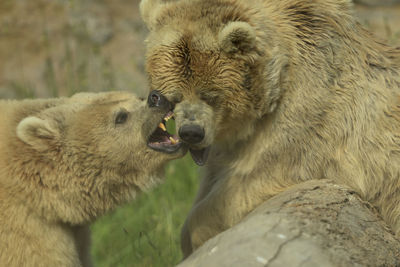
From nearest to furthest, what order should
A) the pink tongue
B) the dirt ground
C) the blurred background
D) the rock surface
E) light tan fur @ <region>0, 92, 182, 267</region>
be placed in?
the rock surface, light tan fur @ <region>0, 92, 182, 267</region>, the pink tongue, the blurred background, the dirt ground

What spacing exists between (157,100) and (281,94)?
86cm

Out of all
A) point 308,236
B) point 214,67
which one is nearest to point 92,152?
point 214,67

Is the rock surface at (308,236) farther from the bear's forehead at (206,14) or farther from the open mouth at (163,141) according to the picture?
the bear's forehead at (206,14)

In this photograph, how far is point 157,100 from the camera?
4.97 metres

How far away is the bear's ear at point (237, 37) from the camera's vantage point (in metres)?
4.71

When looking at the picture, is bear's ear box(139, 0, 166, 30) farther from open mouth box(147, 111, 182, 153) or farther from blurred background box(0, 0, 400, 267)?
blurred background box(0, 0, 400, 267)

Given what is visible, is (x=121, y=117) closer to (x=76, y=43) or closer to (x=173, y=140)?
(x=173, y=140)

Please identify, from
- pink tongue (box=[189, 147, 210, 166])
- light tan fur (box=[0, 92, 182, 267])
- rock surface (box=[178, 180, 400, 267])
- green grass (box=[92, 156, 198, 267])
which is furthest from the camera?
green grass (box=[92, 156, 198, 267])

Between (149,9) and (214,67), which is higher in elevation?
(149,9)

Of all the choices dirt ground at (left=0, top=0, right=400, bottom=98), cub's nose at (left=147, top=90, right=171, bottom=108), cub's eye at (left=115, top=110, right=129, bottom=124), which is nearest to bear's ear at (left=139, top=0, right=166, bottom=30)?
cub's nose at (left=147, top=90, right=171, bottom=108)

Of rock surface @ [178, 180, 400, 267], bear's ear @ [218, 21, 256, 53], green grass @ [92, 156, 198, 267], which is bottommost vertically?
green grass @ [92, 156, 198, 267]

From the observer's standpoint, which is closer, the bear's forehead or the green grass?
the bear's forehead

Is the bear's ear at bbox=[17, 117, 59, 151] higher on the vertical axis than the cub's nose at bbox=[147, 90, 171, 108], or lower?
lower

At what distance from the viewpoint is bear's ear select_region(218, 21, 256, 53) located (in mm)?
4711
